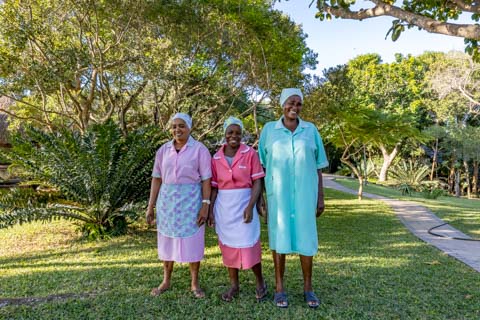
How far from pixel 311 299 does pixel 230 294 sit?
737mm

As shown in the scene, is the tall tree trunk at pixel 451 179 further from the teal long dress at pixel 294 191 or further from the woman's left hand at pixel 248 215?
the woman's left hand at pixel 248 215

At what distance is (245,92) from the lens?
1023 centimetres

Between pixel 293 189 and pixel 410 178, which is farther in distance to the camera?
pixel 410 178

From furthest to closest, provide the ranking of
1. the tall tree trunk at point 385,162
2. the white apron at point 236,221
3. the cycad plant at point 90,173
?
the tall tree trunk at point 385,162 < the cycad plant at point 90,173 < the white apron at point 236,221

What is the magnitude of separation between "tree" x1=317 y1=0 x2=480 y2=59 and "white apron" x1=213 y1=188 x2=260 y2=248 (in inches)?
98.6

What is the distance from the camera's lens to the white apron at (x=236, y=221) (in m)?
3.21

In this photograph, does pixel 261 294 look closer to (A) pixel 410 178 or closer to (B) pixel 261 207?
(B) pixel 261 207

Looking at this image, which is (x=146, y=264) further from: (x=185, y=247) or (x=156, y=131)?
(x=156, y=131)

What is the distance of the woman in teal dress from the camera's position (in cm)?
312

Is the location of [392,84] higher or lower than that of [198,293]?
higher

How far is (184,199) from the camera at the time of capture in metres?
3.35

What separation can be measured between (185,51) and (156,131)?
2.08 meters

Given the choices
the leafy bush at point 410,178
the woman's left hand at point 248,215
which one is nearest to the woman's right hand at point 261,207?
the woman's left hand at point 248,215

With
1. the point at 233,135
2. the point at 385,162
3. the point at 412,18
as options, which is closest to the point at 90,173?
the point at 233,135
